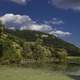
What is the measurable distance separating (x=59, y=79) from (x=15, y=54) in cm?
9618

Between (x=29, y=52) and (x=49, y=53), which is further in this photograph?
(x=49, y=53)

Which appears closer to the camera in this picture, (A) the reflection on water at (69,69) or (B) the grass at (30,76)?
(B) the grass at (30,76)

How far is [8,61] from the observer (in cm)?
11938

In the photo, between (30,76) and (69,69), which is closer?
(30,76)

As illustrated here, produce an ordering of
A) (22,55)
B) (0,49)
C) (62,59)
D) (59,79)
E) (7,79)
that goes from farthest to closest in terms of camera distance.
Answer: (62,59)
(22,55)
(0,49)
(59,79)
(7,79)

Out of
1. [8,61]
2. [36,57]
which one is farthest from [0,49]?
[36,57]

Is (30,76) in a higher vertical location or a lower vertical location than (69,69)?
lower

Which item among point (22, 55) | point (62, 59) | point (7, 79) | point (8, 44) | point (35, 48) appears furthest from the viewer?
point (62, 59)

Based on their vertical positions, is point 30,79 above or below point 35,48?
below

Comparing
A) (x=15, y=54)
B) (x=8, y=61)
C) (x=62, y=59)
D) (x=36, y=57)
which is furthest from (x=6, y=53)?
(x=62, y=59)

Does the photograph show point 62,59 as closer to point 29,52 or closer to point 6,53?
point 29,52

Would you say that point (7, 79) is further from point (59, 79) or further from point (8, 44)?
point (8, 44)

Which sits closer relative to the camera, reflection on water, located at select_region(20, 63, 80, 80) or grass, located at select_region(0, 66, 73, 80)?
grass, located at select_region(0, 66, 73, 80)

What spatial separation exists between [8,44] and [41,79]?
89430 millimetres
